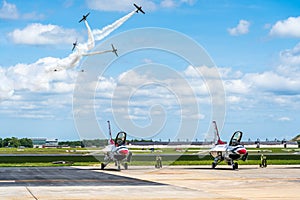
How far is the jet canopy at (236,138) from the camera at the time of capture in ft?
191

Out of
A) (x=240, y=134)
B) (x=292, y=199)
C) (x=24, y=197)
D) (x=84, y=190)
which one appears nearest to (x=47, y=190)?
(x=84, y=190)

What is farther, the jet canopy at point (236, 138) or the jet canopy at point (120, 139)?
the jet canopy at point (236, 138)

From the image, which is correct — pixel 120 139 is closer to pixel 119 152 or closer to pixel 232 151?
pixel 119 152

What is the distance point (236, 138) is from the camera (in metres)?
58.6

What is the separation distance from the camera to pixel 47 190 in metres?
32.2

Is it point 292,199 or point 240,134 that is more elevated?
point 240,134

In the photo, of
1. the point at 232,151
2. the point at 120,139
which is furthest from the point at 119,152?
the point at 232,151

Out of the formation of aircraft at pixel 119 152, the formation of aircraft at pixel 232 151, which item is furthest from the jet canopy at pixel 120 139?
the formation of aircraft at pixel 232 151

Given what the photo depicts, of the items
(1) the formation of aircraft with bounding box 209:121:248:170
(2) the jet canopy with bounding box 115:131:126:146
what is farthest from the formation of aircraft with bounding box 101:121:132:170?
(1) the formation of aircraft with bounding box 209:121:248:170

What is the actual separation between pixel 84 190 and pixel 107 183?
5527 mm

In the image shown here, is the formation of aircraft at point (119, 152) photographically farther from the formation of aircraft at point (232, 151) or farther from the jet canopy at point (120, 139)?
the formation of aircraft at point (232, 151)

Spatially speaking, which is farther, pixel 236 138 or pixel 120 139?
pixel 236 138

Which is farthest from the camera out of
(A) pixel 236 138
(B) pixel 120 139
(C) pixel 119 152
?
(A) pixel 236 138

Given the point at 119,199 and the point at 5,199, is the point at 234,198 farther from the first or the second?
the point at 5,199
